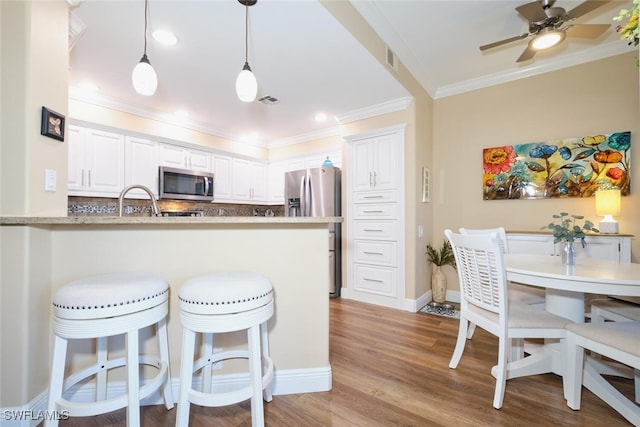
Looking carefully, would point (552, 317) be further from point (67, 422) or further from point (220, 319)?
point (67, 422)

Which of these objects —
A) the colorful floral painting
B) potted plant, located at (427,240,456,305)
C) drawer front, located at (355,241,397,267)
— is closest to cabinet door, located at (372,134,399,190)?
drawer front, located at (355,241,397,267)

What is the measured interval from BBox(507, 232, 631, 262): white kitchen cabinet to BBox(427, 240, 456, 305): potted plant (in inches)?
25.1

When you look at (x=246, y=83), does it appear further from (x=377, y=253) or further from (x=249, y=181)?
(x=249, y=181)

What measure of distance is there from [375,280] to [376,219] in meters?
0.77

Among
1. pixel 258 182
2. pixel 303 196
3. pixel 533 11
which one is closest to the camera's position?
pixel 533 11

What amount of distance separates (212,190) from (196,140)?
816 millimetres

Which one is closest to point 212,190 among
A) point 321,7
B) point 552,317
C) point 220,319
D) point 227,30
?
point 227,30

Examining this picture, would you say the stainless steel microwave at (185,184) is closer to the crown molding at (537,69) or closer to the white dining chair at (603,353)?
the crown molding at (537,69)

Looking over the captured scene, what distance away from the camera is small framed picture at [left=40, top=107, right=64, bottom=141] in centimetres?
142

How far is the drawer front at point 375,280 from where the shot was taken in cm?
Answer: 324

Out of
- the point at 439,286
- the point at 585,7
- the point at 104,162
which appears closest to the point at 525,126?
the point at 585,7

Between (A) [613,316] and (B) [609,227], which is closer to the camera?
(A) [613,316]

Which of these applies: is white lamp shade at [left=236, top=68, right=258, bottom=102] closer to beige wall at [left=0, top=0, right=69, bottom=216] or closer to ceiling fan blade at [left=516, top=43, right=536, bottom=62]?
beige wall at [left=0, top=0, right=69, bottom=216]

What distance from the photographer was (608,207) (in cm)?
243
